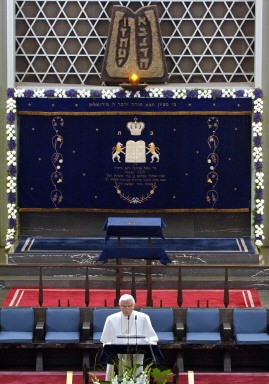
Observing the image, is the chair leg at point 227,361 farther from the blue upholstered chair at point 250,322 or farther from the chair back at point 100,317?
the chair back at point 100,317

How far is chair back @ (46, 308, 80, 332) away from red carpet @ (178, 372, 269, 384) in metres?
1.75

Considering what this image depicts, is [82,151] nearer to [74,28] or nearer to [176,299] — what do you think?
[74,28]

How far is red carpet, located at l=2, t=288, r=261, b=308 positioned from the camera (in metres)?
15.9

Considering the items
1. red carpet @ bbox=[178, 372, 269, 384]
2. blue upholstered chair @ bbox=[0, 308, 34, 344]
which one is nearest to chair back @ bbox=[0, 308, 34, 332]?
blue upholstered chair @ bbox=[0, 308, 34, 344]

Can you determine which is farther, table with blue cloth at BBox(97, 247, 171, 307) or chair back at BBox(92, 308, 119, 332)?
table with blue cloth at BBox(97, 247, 171, 307)

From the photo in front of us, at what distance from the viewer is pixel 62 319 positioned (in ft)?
48.4

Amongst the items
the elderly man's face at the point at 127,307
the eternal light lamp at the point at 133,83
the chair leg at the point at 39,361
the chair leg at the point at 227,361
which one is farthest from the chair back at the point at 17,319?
the eternal light lamp at the point at 133,83

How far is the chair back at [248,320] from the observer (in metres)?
14.7

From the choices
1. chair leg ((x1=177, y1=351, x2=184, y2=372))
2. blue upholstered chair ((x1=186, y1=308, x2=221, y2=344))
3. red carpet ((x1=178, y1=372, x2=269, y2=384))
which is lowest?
red carpet ((x1=178, y1=372, x2=269, y2=384))

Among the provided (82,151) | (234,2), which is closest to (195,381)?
(82,151)

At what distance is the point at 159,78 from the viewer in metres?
18.7

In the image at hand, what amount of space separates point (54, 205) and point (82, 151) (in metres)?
1.04

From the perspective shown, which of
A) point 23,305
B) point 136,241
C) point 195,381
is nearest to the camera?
point 195,381

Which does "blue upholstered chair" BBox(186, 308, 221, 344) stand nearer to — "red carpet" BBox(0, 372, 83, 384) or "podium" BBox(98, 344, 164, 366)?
"red carpet" BBox(0, 372, 83, 384)
